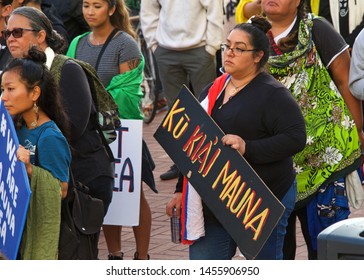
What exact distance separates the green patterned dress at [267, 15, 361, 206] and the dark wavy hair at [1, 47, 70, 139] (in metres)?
1.29

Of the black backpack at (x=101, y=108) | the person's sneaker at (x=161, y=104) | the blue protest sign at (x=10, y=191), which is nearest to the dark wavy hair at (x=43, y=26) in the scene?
the black backpack at (x=101, y=108)

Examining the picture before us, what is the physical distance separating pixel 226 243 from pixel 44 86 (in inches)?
46.5

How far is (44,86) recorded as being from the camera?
5512 mm

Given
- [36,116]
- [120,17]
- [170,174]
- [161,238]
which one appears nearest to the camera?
[36,116]

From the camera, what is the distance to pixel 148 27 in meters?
10.0

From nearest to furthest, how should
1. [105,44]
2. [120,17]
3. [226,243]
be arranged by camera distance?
[226,243] → [105,44] → [120,17]

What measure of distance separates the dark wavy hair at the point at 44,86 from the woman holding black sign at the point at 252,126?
735mm

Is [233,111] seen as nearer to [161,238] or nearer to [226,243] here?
[226,243]

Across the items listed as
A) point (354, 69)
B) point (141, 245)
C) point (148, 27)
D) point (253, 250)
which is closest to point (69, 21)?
point (148, 27)

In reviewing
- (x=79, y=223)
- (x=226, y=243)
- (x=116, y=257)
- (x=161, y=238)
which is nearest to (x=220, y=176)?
(x=226, y=243)

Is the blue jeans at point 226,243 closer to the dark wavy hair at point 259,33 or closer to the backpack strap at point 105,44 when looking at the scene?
the dark wavy hair at point 259,33

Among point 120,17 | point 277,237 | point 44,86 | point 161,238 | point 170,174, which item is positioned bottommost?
point 170,174

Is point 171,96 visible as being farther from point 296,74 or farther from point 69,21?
point 296,74
